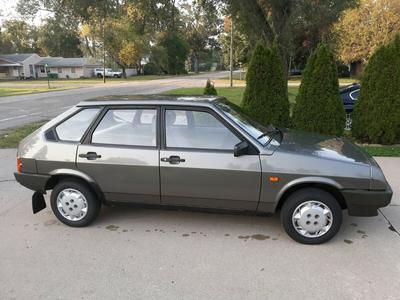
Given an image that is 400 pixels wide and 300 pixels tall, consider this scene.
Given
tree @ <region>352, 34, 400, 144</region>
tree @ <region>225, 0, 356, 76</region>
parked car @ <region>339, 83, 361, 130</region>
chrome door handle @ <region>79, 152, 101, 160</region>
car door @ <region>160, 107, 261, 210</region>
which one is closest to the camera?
car door @ <region>160, 107, 261, 210</region>

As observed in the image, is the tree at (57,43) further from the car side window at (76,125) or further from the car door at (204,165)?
the car door at (204,165)

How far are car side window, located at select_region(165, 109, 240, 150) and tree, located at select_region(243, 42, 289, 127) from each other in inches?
177

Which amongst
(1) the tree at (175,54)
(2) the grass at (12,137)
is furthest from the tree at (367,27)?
(1) the tree at (175,54)

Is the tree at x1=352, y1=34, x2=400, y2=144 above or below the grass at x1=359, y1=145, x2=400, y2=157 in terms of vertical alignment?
above

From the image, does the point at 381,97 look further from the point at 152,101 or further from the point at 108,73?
the point at 108,73

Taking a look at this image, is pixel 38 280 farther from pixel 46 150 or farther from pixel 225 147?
pixel 225 147

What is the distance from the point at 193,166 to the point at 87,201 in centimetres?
139

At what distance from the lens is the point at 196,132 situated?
4.27m

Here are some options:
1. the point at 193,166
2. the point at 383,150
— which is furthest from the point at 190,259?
the point at 383,150

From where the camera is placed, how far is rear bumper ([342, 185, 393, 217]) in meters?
3.88

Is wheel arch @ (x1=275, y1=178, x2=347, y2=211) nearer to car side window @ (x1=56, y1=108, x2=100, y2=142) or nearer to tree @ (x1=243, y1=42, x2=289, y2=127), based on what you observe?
car side window @ (x1=56, y1=108, x2=100, y2=142)

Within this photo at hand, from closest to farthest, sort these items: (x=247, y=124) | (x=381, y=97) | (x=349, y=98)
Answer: (x=247, y=124), (x=381, y=97), (x=349, y=98)

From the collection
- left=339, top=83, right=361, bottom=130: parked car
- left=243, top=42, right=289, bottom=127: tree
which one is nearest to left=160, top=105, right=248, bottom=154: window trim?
left=243, top=42, right=289, bottom=127: tree

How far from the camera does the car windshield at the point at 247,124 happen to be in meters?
4.26
